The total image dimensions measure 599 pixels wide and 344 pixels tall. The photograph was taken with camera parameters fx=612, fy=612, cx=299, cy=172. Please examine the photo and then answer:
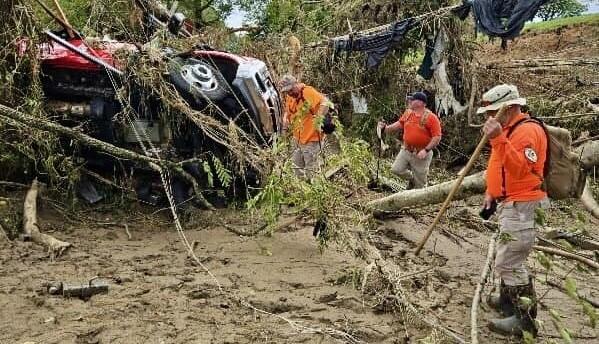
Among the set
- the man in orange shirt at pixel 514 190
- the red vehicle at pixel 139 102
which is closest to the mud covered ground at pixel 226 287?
the man in orange shirt at pixel 514 190

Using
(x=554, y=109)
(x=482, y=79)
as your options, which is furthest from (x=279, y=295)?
(x=482, y=79)

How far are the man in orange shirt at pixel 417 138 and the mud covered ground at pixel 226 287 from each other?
4.10ft

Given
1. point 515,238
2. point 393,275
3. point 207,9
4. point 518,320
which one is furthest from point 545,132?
point 207,9

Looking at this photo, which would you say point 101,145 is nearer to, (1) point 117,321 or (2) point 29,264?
(2) point 29,264

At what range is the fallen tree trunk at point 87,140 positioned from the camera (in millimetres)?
5059

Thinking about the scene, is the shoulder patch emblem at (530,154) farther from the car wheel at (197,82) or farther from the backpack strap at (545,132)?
the car wheel at (197,82)

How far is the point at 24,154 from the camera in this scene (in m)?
5.84

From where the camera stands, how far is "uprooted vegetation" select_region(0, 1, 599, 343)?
4.09 m

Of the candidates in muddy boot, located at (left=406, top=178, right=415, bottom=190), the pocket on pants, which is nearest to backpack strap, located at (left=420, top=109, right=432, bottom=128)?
muddy boot, located at (left=406, top=178, right=415, bottom=190)

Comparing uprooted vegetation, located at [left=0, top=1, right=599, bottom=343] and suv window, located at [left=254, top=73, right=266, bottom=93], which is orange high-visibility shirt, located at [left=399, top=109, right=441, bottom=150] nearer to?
uprooted vegetation, located at [left=0, top=1, right=599, bottom=343]

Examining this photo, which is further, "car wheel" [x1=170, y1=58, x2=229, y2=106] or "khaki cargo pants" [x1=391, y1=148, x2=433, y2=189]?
"khaki cargo pants" [x1=391, y1=148, x2=433, y2=189]

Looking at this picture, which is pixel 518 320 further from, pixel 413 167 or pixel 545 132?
pixel 413 167

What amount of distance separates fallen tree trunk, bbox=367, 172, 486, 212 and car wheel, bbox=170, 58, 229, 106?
75.0 inches

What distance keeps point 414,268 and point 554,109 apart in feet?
17.9
